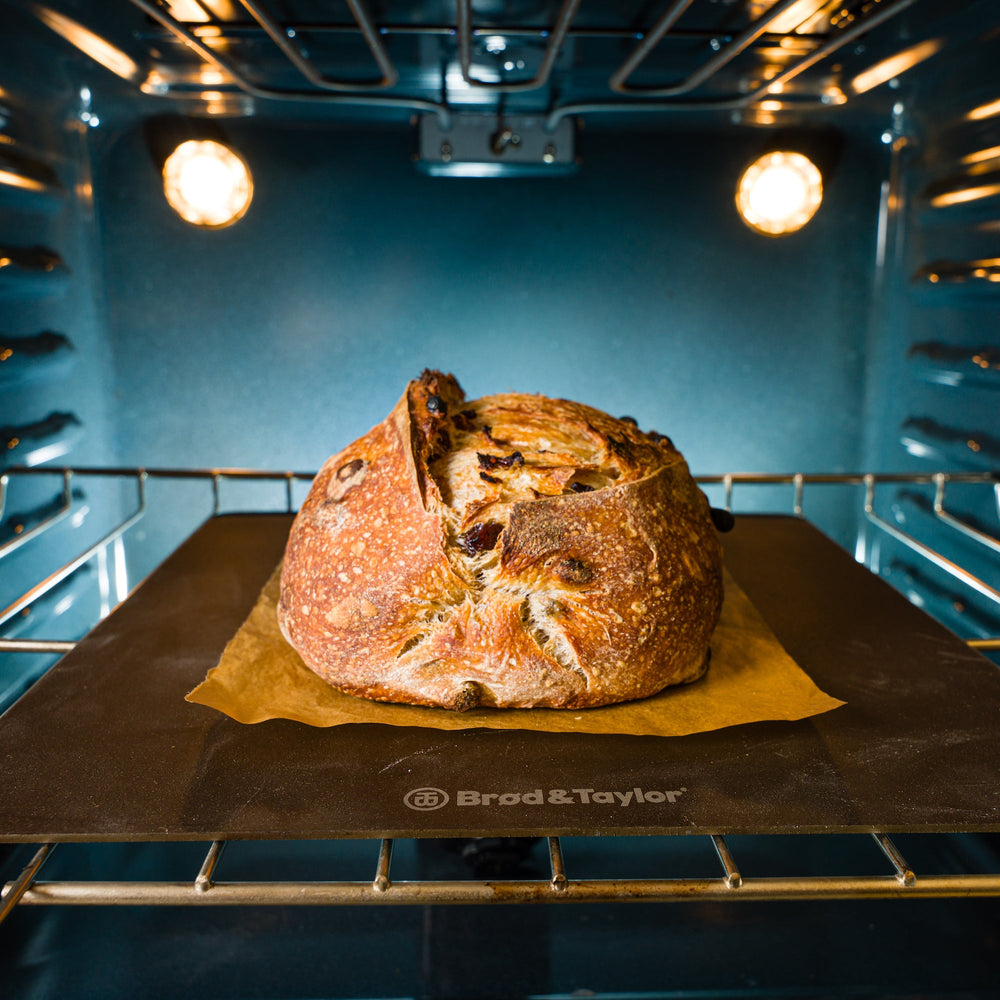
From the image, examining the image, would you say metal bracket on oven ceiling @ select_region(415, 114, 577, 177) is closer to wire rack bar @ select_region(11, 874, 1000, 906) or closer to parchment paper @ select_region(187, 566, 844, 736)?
parchment paper @ select_region(187, 566, 844, 736)

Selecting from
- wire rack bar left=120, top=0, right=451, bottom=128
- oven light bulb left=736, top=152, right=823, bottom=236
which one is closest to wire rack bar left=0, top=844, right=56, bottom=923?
wire rack bar left=120, top=0, right=451, bottom=128

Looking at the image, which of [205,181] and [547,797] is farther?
[205,181]

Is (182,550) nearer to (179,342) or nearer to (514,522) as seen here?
(179,342)

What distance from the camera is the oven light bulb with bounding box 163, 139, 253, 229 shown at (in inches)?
68.1

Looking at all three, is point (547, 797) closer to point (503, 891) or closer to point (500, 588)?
point (503, 891)

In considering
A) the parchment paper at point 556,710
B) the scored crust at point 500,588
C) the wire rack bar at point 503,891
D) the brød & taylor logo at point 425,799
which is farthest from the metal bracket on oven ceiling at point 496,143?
the wire rack bar at point 503,891

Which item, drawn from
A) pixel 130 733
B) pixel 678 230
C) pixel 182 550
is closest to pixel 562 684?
pixel 130 733

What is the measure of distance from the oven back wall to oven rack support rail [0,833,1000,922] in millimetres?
1343

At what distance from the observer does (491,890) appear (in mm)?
676

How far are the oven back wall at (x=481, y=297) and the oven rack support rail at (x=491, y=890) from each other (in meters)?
1.34

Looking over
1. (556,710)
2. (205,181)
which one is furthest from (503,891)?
(205,181)

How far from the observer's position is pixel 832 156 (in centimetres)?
179

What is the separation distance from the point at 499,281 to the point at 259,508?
82cm

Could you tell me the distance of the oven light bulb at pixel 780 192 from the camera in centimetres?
179
